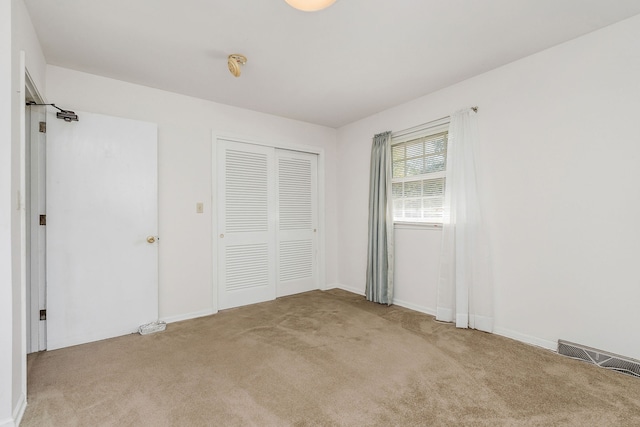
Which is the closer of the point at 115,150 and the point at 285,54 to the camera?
the point at 285,54

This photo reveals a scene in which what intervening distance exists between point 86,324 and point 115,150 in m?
1.61

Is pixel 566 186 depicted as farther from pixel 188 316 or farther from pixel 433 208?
pixel 188 316

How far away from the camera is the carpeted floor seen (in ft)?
5.38

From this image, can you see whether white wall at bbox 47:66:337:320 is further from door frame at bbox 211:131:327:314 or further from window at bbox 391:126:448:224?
window at bbox 391:126:448:224

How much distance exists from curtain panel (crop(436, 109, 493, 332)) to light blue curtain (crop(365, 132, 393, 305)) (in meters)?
0.70

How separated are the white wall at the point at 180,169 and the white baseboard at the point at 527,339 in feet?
10.0

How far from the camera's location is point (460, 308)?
2.91 m

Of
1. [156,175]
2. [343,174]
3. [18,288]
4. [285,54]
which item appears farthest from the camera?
[343,174]

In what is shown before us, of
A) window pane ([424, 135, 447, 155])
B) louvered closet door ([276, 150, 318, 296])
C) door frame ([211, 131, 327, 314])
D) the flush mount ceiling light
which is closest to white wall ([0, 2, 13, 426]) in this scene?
the flush mount ceiling light

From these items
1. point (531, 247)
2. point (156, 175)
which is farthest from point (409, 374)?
point (156, 175)

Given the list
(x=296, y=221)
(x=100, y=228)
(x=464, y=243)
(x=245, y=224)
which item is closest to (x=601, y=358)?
(x=464, y=243)

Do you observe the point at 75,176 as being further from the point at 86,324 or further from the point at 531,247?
Answer: the point at 531,247

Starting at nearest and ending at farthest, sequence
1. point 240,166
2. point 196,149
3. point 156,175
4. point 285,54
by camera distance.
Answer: point 285,54 → point 156,175 → point 196,149 → point 240,166

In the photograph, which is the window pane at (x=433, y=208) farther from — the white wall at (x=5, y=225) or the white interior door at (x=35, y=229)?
the white interior door at (x=35, y=229)
